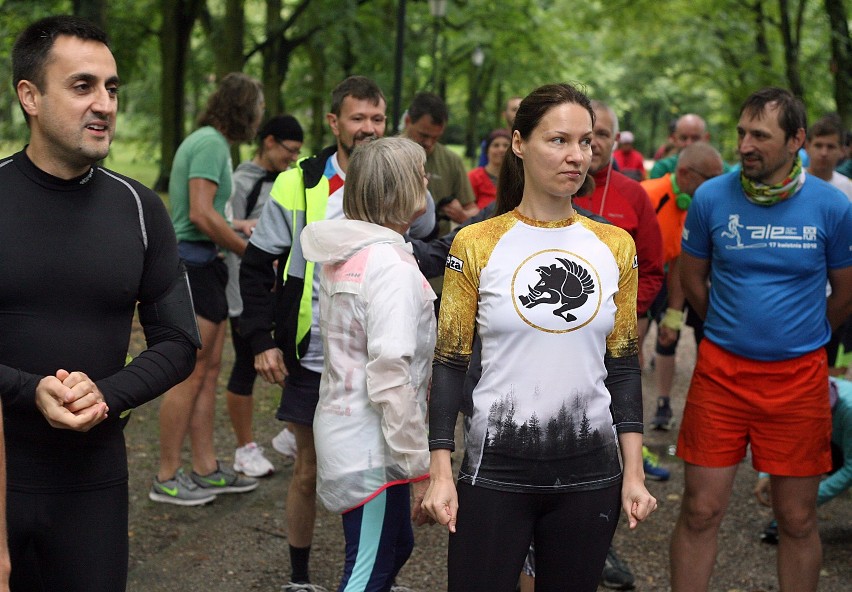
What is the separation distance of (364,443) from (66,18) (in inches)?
65.7

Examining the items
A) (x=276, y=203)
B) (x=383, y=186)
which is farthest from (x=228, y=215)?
(x=383, y=186)

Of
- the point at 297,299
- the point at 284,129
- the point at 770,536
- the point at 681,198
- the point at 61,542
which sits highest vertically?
the point at 284,129

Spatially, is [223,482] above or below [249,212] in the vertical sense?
below

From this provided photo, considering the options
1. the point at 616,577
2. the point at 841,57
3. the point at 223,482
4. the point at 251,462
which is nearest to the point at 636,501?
the point at 616,577

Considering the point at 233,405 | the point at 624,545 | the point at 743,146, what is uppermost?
the point at 743,146

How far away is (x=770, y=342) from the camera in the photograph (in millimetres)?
4105

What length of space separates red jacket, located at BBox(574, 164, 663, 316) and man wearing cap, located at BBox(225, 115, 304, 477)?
6.71 ft

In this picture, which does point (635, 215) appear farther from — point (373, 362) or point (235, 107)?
point (235, 107)

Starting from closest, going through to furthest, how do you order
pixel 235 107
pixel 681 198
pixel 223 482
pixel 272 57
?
1. pixel 235 107
2. pixel 223 482
3. pixel 681 198
4. pixel 272 57

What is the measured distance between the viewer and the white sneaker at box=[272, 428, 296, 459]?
6730mm

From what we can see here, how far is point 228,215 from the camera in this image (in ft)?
19.9

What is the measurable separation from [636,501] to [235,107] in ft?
11.9

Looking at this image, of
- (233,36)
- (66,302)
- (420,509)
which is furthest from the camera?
(233,36)

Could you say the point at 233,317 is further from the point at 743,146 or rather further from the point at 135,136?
the point at 135,136
